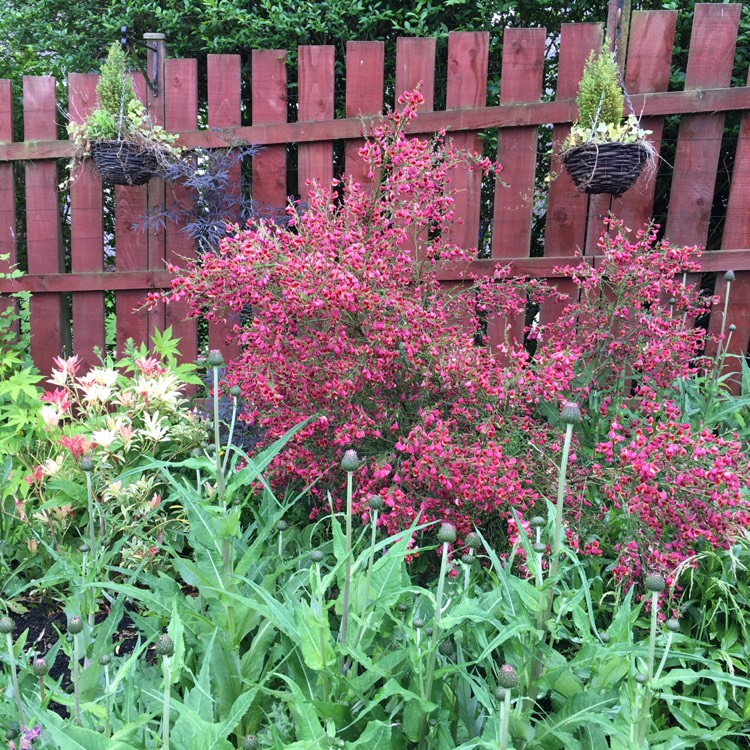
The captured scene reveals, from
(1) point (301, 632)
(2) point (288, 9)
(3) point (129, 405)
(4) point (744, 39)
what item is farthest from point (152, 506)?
(4) point (744, 39)

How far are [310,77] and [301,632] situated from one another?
2938 millimetres

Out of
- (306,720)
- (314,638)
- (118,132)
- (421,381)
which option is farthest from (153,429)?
(118,132)

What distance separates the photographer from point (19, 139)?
15.6 feet

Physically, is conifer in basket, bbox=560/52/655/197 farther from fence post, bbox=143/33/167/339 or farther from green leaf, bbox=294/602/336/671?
green leaf, bbox=294/602/336/671

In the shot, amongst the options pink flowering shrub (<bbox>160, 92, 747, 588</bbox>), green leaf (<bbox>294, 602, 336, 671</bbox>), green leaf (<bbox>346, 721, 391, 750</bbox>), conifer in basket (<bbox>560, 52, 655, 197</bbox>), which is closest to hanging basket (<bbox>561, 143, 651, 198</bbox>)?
conifer in basket (<bbox>560, 52, 655, 197</bbox>)

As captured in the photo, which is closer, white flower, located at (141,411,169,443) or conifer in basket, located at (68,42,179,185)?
white flower, located at (141,411,169,443)

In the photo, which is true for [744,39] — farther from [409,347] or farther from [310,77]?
[409,347]

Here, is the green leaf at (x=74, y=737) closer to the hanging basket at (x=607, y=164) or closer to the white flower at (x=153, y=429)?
the white flower at (x=153, y=429)

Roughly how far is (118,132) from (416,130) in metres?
1.46

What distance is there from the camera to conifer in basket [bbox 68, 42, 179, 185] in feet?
10.7

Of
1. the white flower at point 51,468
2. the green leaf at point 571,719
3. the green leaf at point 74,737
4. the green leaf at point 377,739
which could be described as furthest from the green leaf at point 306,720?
the white flower at point 51,468

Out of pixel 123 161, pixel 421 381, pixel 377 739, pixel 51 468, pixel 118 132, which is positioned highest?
pixel 118 132

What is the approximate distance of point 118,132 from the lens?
10.7ft

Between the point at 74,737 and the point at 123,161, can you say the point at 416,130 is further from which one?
the point at 74,737
